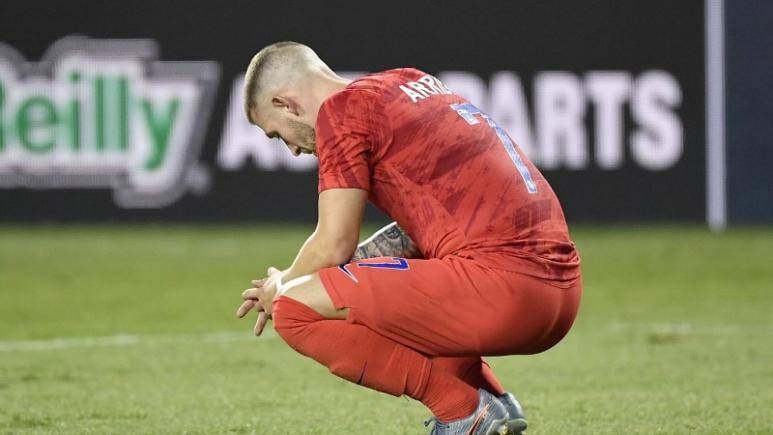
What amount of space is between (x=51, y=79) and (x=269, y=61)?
10.1m

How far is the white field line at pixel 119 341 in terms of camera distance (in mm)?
7785

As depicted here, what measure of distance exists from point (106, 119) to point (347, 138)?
1018cm

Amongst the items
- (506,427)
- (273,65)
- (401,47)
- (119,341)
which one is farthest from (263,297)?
(401,47)

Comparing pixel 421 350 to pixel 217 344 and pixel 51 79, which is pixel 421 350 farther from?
pixel 51 79

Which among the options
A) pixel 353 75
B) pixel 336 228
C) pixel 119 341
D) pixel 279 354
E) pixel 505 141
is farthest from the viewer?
pixel 353 75

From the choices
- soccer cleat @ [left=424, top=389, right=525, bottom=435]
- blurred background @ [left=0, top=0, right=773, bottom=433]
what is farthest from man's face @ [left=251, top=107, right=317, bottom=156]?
blurred background @ [left=0, top=0, right=773, bottom=433]

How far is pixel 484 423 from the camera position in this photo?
14.6 feet

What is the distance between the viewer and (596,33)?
1427 cm

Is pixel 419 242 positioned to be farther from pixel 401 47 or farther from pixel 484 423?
pixel 401 47

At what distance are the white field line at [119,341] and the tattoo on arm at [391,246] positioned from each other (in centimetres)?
345

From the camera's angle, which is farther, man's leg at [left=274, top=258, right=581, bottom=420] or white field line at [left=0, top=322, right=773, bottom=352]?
white field line at [left=0, top=322, right=773, bottom=352]

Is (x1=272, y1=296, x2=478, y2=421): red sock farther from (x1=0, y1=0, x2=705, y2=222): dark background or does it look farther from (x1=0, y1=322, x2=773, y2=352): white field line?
(x1=0, y1=0, x2=705, y2=222): dark background

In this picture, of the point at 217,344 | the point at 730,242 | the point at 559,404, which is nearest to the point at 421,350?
the point at 559,404

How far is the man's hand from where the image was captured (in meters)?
4.43
